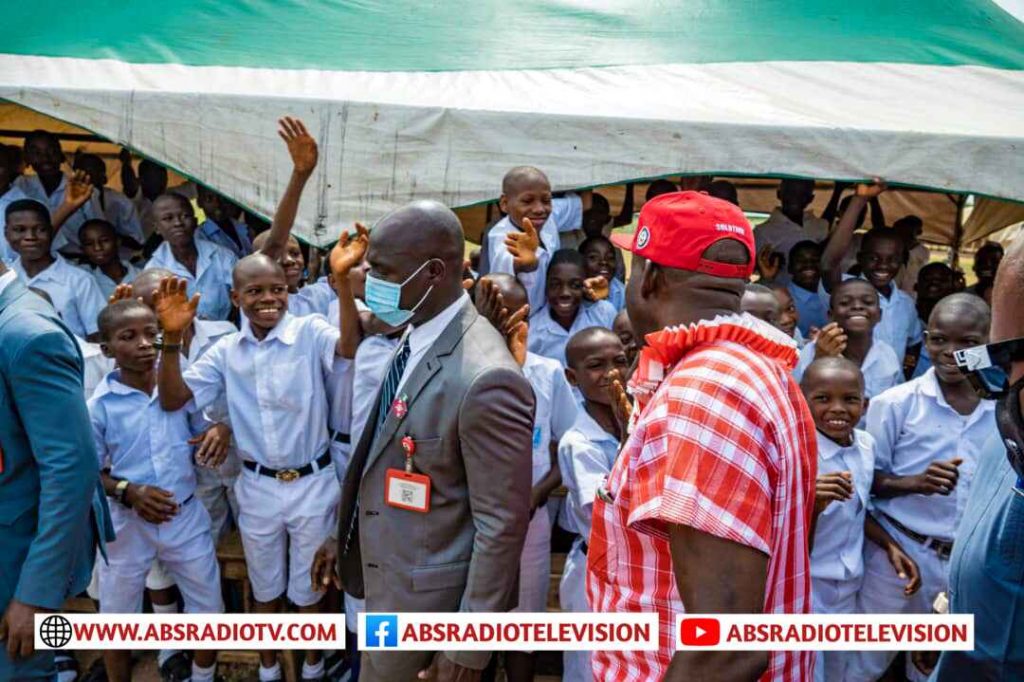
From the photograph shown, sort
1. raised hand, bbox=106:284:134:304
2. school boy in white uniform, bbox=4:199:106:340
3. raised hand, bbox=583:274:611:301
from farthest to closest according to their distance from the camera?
school boy in white uniform, bbox=4:199:106:340, raised hand, bbox=583:274:611:301, raised hand, bbox=106:284:134:304

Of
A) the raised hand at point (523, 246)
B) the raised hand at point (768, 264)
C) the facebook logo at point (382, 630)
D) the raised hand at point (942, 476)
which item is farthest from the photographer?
the raised hand at point (768, 264)

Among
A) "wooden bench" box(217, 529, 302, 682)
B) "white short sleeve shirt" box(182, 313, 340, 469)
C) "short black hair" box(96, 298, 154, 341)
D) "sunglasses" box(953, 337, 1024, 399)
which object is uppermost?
"sunglasses" box(953, 337, 1024, 399)

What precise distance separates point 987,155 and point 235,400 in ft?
12.1

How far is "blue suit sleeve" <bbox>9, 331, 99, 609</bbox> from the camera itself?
2240mm

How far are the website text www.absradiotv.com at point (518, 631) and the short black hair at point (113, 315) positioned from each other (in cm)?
106

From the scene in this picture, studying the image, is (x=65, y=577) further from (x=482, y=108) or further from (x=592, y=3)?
(x=592, y=3)

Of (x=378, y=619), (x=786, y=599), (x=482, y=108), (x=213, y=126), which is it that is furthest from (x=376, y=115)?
(x=786, y=599)

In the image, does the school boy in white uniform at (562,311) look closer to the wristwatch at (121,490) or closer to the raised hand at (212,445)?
the raised hand at (212,445)

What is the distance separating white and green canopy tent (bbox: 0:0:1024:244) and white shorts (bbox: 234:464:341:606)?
149 cm

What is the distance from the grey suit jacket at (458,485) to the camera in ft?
7.14

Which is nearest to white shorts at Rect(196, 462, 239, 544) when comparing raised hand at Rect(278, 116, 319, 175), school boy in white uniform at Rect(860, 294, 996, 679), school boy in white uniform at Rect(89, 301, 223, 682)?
school boy in white uniform at Rect(89, 301, 223, 682)

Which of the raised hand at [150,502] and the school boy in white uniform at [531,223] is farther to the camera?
the school boy in white uniform at [531,223]

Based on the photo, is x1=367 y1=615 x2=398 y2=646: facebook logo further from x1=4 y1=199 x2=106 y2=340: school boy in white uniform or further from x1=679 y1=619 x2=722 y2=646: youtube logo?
x1=4 y1=199 x2=106 y2=340: school boy in white uniform

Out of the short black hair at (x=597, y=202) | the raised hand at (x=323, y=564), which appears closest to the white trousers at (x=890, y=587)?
the raised hand at (x=323, y=564)
